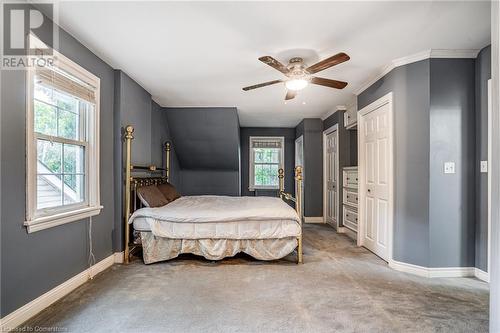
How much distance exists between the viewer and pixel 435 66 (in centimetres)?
271

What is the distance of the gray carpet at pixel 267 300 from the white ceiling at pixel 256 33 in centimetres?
233

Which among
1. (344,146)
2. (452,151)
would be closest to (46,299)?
(452,151)

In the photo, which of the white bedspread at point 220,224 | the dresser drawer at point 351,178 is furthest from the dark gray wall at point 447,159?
the dresser drawer at point 351,178

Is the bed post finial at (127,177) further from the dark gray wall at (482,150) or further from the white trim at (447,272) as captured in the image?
the dark gray wall at (482,150)

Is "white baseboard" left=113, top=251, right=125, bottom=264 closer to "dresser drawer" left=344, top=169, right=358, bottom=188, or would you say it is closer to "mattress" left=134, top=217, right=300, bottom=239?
"mattress" left=134, top=217, right=300, bottom=239

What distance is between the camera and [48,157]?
2.18 m

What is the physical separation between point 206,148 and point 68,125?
11.2ft

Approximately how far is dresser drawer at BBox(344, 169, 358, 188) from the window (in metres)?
2.44

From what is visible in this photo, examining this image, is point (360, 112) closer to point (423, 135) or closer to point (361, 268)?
point (423, 135)

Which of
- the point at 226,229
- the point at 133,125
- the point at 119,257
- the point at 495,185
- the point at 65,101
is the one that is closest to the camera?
the point at 495,185

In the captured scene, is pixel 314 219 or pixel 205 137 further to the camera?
pixel 314 219

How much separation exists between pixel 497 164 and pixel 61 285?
3198mm

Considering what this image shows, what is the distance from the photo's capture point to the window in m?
6.96

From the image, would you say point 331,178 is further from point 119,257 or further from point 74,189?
point 74,189
